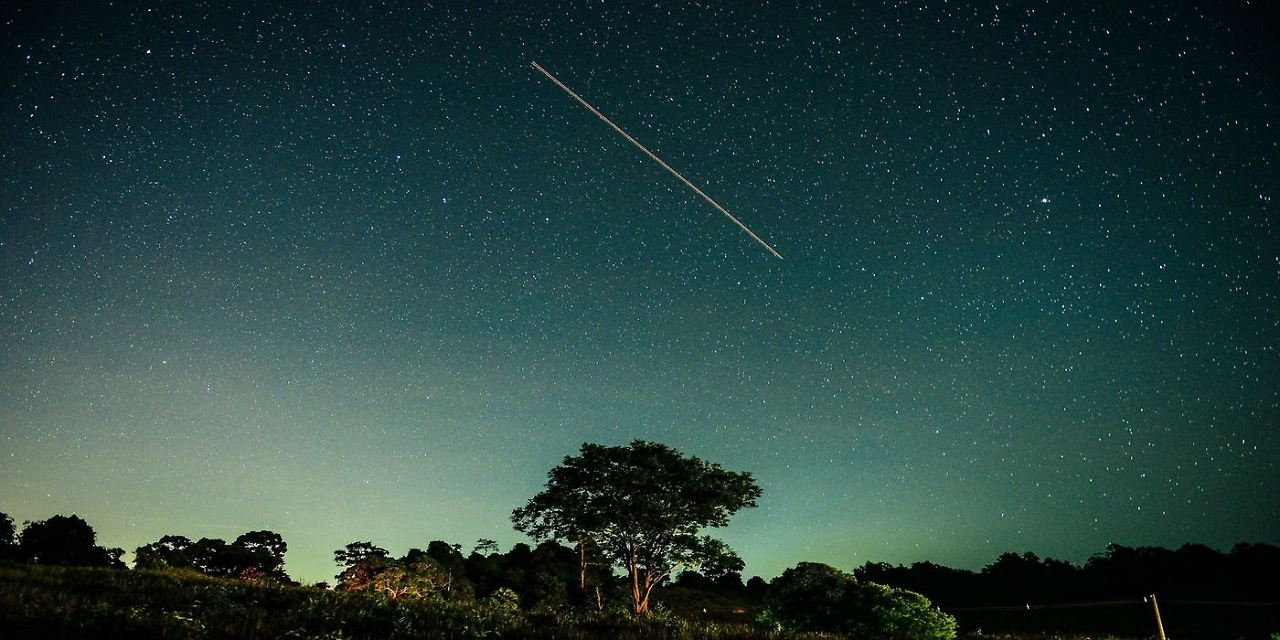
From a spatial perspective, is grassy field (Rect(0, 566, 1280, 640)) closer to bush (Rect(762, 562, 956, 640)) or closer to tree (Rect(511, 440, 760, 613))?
bush (Rect(762, 562, 956, 640))

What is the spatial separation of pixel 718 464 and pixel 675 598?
42434 mm

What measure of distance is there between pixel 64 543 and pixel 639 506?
5032cm

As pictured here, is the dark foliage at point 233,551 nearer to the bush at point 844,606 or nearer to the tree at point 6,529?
the tree at point 6,529

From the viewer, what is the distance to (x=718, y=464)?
116ft

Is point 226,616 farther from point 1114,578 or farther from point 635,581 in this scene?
point 1114,578

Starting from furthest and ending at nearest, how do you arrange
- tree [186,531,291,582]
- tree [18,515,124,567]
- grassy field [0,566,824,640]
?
tree [186,531,291,582]
tree [18,515,124,567]
grassy field [0,566,824,640]

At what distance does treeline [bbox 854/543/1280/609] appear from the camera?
2692 inches

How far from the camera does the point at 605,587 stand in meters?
53.9

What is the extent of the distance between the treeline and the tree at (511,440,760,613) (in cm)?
4071

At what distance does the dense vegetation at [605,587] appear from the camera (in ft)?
29.6

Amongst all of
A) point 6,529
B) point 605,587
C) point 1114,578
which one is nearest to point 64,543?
point 6,529

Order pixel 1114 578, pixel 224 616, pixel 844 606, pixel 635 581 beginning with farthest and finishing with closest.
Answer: pixel 1114 578 < pixel 635 581 < pixel 844 606 < pixel 224 616

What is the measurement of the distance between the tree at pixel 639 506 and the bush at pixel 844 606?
357 cm

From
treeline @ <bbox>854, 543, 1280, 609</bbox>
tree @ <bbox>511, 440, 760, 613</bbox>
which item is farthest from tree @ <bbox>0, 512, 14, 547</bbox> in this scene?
treeline @ <bbox>854, 543, 1280, 609</bbox>
